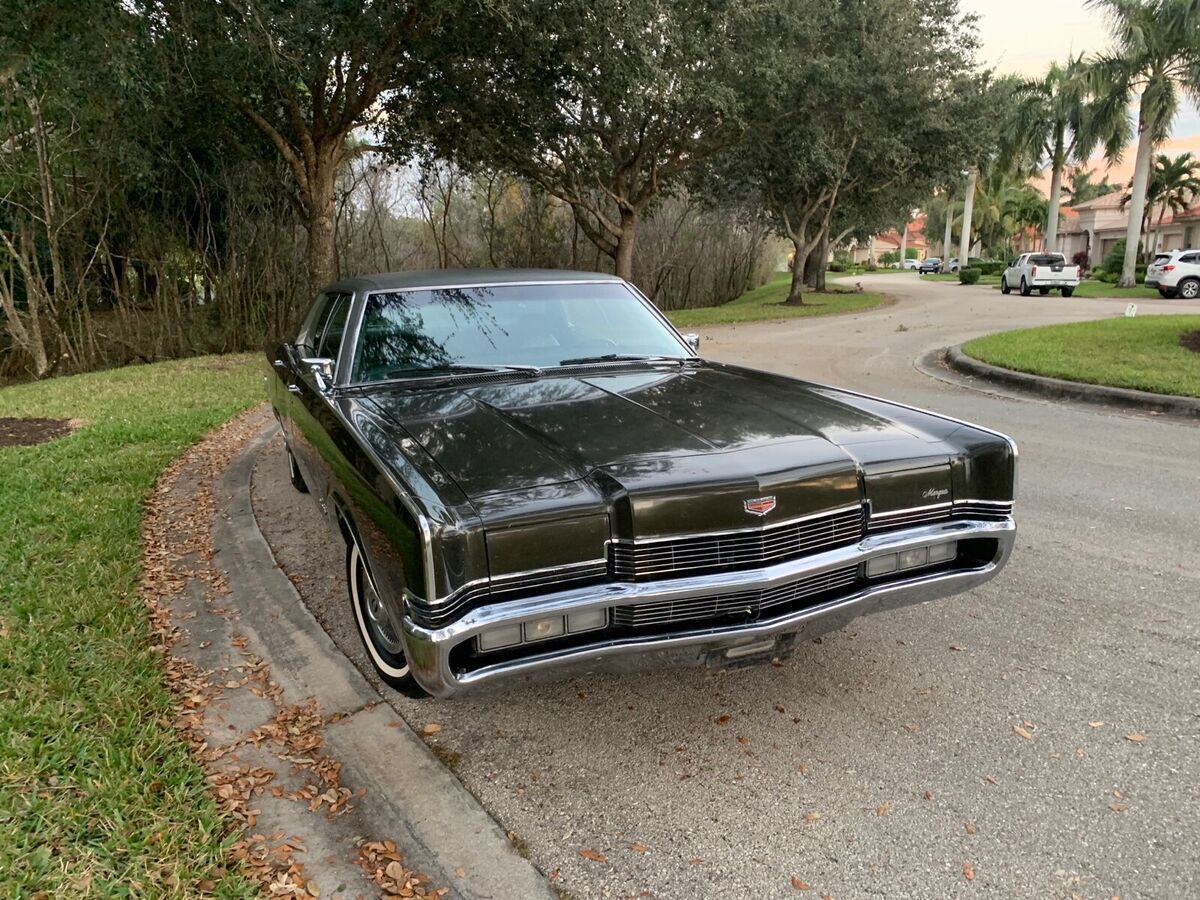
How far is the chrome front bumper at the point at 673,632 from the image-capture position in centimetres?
227

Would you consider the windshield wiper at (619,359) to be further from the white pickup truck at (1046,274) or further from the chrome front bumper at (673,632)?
the white pickup truck at (1046,274)

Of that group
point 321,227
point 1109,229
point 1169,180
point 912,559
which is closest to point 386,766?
point 912,559

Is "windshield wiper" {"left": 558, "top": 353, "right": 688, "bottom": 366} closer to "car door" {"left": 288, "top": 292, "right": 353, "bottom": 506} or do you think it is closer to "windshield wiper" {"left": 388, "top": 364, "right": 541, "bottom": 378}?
"windshield wiper" {"left": 388, "top": 364, "right": 541, "bottom": 378}

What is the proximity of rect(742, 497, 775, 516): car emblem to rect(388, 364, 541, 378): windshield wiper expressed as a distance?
1.50m

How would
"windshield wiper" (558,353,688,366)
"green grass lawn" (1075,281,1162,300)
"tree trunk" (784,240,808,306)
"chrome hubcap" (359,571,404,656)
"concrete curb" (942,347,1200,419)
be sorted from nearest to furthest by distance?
"chrome hubcap" (359,571,404,656) < "windshield wiper" (558,353,688,366) < "concrete curb" (942,347,1200,419) < "tree trunk" (784,240,808,306) < "green grass lawn" (1075,281,1162,300)

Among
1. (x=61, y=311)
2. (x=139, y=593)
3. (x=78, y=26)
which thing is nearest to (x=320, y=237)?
(x=61, y=311)

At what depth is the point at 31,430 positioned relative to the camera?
313 inches

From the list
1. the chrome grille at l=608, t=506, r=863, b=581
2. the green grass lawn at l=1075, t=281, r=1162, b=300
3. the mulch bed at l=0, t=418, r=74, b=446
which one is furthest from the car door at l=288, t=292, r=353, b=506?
the green grass lawn at l=1075, t=281, r=1162, b=300

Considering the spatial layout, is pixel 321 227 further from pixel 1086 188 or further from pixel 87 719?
pixel 1086 188

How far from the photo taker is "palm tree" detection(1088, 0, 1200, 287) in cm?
2608

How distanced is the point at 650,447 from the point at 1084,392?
835cm

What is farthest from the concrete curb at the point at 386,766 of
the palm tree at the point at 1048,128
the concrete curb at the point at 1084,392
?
the palm tree at the point at 1048,128

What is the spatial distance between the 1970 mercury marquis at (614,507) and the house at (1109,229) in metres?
55.3

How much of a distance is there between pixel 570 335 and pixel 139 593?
2.49 m
